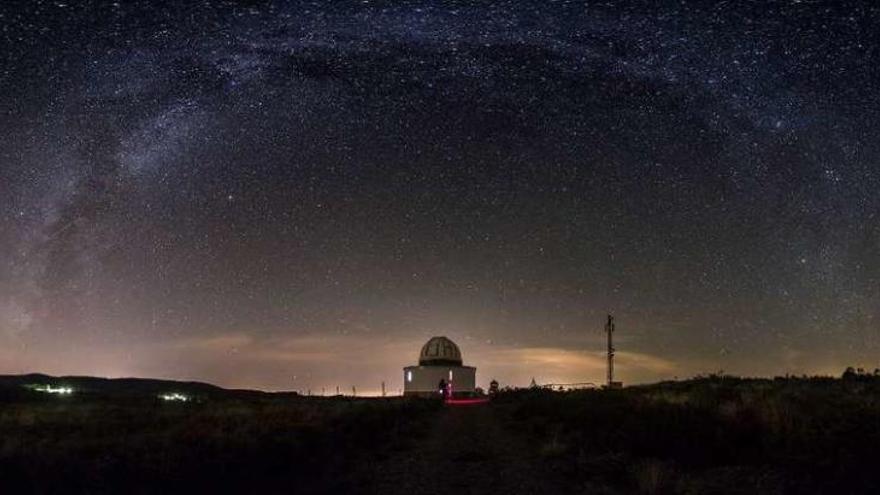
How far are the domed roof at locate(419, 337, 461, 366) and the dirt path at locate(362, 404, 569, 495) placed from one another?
54545mm

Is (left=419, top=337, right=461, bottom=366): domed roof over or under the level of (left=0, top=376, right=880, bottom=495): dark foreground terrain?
over

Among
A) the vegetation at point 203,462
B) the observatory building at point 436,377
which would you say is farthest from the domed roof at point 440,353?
the vegetation at point 203,462

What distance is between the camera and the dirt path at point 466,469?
31.1 feet

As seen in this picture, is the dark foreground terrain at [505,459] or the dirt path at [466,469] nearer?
the dark foreground terrain at [505,459]

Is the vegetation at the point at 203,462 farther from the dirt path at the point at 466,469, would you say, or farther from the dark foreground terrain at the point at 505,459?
the dirt path at the point at 466,469

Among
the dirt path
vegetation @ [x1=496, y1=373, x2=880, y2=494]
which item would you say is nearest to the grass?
the dirt path

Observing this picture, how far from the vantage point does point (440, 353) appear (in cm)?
7256

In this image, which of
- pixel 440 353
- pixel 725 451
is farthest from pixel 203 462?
pixel 440 353

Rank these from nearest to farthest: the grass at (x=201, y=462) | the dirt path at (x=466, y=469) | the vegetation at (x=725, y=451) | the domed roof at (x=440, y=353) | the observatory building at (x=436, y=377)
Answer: the vegetation at (x=725, y=451), the grass at (x=201, y=462), the dirt path at (x=466, y=469), the observatory building at (x=436, y=377), the domed roof at (x=440, y=353)

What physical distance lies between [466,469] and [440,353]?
61.8m

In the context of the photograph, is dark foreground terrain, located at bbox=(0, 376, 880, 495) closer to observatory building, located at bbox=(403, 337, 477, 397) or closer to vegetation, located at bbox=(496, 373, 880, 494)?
vegetation, located at bbox=(496, 373, 880, 494)

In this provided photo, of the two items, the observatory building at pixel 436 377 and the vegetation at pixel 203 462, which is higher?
the vegetation at pixel 203 462

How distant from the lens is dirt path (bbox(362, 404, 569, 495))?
9.48 meters

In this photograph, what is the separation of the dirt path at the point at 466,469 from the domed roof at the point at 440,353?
54.5 meters
